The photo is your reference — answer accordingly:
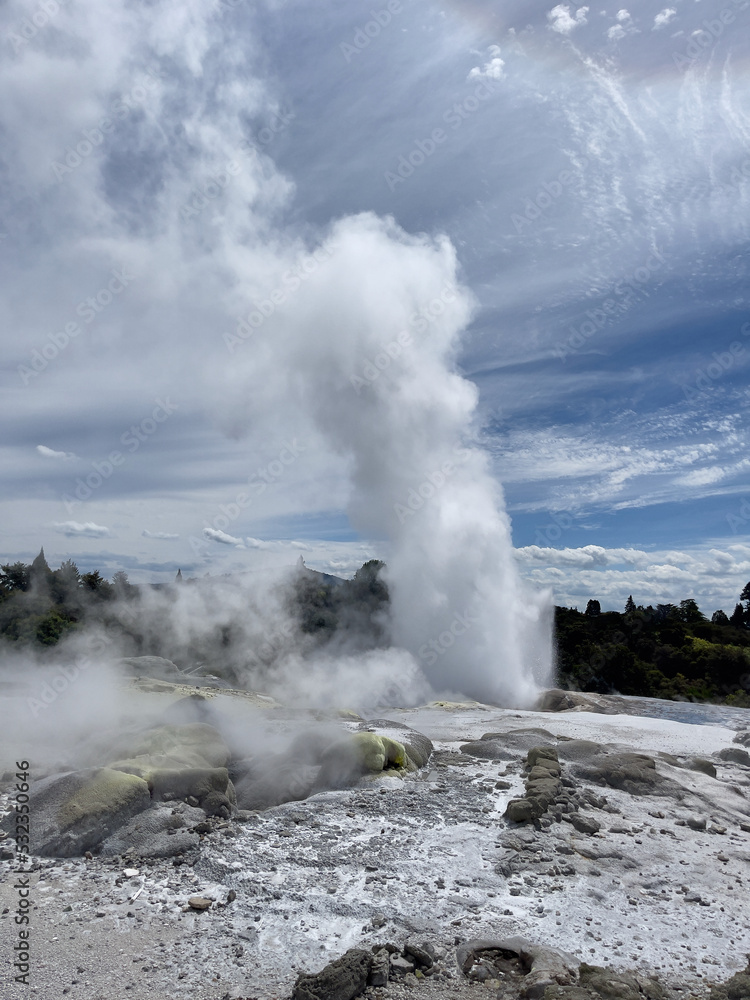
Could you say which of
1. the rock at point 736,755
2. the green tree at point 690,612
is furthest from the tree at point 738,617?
the rock at point 736,755

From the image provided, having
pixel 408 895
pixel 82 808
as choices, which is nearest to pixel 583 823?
pixel 408 895

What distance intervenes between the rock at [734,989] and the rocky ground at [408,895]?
0.85 ft

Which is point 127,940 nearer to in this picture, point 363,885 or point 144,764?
point 363,885

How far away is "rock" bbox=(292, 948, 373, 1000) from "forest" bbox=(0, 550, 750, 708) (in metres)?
27.8

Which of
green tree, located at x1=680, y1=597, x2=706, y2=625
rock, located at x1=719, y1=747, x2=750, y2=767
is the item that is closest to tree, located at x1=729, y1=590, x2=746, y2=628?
green tree, located at x1=680, y1=597, x2=706, y2=625

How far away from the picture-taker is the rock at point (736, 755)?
50.6 ft

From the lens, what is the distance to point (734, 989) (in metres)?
5.75

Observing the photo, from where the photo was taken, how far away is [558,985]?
591 centimetres

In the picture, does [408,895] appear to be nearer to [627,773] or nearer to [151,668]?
[627,773]

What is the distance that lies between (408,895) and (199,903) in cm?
255

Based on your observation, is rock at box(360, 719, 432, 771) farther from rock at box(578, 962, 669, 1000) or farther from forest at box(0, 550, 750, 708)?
forest at box(0, 550, 750, 708)

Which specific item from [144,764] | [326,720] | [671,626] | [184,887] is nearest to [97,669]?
[326,720]

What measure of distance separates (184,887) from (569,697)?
2117 centimetres

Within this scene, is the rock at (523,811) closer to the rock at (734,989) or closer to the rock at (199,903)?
the rock at (734,989)
